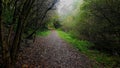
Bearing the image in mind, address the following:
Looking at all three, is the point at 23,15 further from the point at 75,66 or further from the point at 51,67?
the point at 75,66

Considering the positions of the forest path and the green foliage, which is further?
the green foliage

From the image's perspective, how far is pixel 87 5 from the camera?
1415cm

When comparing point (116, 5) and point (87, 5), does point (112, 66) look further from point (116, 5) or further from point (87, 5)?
point (87, 5)

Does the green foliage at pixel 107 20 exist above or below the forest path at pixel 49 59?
above

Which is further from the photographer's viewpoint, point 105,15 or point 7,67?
point 105,15

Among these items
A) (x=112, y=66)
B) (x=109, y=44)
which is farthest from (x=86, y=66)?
(x=109, y=44)

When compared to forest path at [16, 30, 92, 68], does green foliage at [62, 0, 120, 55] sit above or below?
above

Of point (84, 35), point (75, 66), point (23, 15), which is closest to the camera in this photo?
point (23, 15)

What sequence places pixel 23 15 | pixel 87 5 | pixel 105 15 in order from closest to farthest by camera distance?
pixel 23 15 < pixel 105 15 < pixel 87 5

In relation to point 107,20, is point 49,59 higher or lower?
lower

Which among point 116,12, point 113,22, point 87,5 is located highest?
point 87,5

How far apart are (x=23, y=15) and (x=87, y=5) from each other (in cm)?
922

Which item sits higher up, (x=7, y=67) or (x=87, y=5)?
(x=87, y=5)

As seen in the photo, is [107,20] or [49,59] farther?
[107,20]
